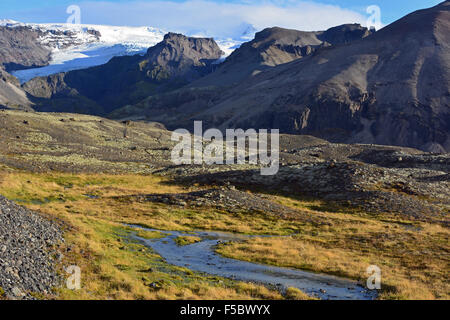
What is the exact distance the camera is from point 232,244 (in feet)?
150

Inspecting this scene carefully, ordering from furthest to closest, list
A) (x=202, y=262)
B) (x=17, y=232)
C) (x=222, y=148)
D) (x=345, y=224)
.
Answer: (x=222, y=148) < (x=345, y=224) < (x=202, y=262) < (x=17, y=232)

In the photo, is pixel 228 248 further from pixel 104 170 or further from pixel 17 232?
pixel 104 170

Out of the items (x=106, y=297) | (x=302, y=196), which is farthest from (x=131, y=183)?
(x=106, y=297)

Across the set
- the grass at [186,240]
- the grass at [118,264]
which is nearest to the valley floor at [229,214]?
the grass at [118,264]

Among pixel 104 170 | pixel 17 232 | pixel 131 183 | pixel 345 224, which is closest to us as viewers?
pixel 17 232

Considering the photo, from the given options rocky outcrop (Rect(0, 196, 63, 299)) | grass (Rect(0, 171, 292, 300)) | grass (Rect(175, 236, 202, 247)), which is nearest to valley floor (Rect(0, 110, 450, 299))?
grass (Rect(0, 171, 292, 300))

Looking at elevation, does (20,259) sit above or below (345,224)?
above

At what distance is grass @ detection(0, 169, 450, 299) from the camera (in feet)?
96.0

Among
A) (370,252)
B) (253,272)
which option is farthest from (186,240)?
(370,252)

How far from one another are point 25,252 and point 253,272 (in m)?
17.0

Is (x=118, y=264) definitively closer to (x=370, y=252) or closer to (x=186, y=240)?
(x=186, y=240)

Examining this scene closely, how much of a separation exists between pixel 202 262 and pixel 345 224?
27259 mm
